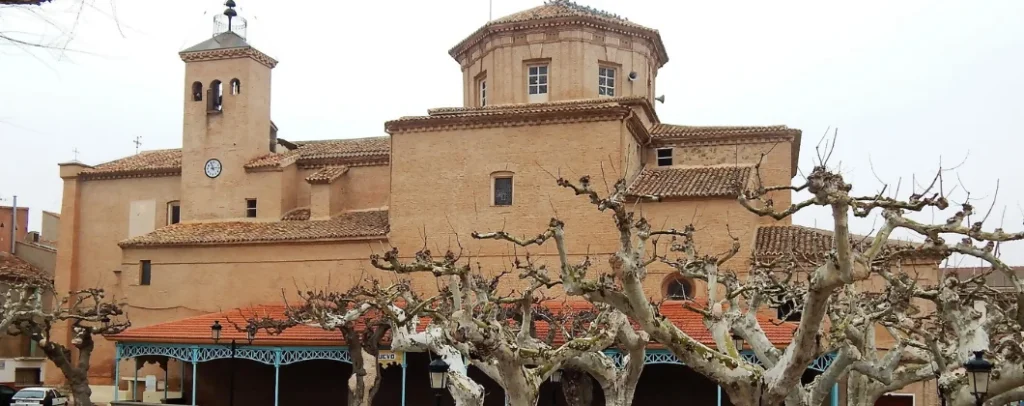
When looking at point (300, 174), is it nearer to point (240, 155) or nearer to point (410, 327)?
point (240, 155)

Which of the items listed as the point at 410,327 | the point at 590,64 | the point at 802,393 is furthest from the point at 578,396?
the point at 590,64

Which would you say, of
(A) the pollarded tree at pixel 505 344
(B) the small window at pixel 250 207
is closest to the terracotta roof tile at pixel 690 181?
(A) the pollarded tree at pixel 505 344

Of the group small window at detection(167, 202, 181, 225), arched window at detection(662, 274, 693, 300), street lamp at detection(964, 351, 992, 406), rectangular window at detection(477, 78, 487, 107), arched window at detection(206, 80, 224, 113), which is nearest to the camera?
street lamp at detection(964, 351, 992, 406)

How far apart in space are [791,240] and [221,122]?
16.5 m

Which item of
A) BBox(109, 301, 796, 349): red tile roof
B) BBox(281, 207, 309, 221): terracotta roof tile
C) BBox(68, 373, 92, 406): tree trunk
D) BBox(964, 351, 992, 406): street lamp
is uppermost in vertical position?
BBox(281, 207, 309, 221): terracotta roof tile

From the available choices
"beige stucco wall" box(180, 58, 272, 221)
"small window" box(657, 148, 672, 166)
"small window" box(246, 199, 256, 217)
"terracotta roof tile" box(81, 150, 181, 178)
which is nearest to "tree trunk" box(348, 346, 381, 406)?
"beige stucco wall" box(180, 58, 272, 221)

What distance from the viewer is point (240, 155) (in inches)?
1152

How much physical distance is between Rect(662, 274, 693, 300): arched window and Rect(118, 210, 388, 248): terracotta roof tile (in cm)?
752

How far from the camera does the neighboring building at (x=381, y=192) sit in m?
24.4

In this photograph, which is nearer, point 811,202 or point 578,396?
point 811,202

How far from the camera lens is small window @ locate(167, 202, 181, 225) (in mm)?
30891

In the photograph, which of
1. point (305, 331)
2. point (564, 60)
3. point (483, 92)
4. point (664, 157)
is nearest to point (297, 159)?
point (483, 92)

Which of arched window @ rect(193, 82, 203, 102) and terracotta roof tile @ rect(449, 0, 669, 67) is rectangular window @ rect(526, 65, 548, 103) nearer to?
terracotta roof tile @ rect(449, 0, 669, 67)

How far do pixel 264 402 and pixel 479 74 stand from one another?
10.8 metres
